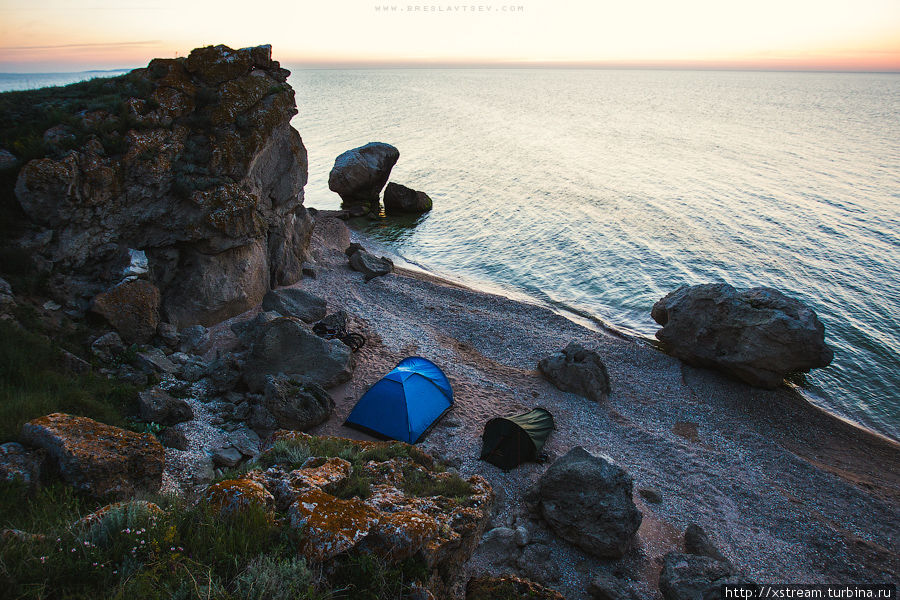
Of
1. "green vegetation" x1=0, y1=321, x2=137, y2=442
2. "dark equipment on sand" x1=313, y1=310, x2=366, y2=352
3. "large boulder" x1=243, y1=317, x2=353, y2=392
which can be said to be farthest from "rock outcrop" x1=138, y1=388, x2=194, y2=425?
"dark equipment on sand" x1=313, y1=310, x2=366, y2=352

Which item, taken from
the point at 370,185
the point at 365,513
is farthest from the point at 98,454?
the point at 370,185

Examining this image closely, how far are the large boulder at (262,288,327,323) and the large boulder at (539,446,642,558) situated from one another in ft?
38.2

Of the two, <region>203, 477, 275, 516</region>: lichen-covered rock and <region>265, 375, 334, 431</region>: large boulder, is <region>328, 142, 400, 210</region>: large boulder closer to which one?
<region>265, 375, 334, 431</region>: large boulder

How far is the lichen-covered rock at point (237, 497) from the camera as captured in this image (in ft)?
19.7

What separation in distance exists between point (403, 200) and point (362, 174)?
4.50m

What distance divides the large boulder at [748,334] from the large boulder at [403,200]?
27300 mm

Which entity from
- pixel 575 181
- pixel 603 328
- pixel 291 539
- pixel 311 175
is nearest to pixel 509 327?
pixel 603 328

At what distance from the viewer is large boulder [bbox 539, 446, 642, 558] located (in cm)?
1060

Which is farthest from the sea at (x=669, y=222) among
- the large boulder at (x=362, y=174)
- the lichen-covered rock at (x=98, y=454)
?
the lichen-covered rock at (x=98, y=454)

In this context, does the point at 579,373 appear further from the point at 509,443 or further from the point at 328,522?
the point at 328,522

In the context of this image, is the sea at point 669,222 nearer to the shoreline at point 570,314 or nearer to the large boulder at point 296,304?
the shoreline at point 570,314

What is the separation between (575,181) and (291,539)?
1915 inches

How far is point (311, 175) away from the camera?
53938 mm

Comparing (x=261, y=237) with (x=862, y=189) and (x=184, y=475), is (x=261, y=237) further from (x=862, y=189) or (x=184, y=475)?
(x=862, y=189)
